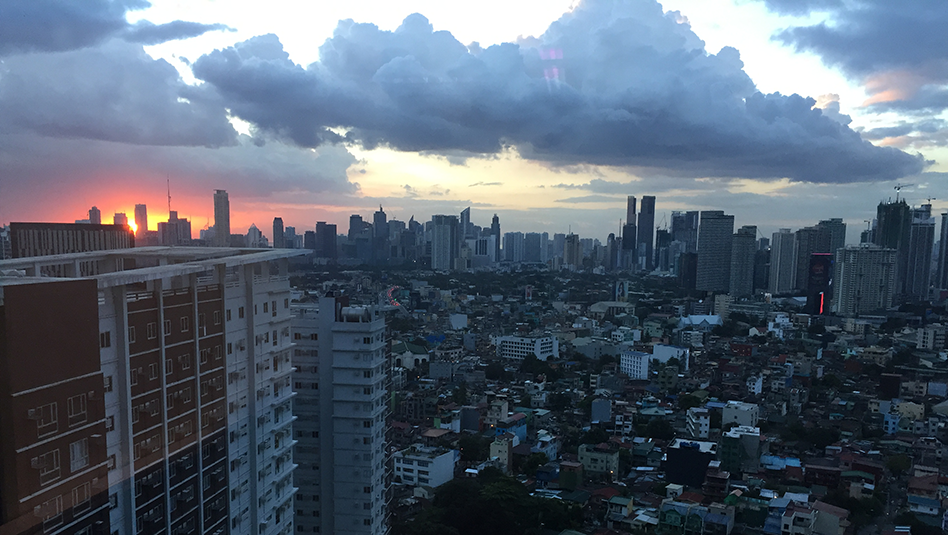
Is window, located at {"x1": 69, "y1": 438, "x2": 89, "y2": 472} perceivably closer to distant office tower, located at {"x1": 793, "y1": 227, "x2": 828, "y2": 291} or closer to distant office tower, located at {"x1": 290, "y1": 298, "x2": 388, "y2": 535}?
distant office tower, located at {"x1": 290, "y1": 298, "x2": 388, "y2": 535}

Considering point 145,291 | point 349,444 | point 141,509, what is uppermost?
point 145,291

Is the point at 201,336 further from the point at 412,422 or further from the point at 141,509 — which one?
the point at 412,422

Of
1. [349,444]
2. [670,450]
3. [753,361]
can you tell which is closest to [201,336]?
[349,444]

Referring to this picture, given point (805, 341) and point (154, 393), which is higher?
point (154, 393)

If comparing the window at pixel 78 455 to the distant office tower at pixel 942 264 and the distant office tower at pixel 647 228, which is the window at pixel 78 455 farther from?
the distant office tower at pixel 647 228

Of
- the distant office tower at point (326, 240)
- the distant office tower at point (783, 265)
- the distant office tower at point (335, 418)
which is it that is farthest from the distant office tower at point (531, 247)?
the distant office tower at point (335, 418)

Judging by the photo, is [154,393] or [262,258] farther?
[262,258]
